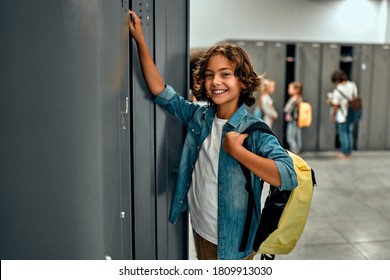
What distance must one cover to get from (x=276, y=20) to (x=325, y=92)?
2.39 metres

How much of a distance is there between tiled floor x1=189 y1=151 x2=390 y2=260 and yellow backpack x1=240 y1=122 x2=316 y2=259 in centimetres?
184

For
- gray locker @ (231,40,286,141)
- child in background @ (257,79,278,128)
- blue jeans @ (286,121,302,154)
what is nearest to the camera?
child in background @ (257,79,278,128)

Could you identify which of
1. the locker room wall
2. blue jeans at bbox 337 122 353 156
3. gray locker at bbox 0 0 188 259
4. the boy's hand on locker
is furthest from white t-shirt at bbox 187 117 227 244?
the locker room wall

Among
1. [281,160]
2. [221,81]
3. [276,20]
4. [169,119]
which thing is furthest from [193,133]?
[276,20]

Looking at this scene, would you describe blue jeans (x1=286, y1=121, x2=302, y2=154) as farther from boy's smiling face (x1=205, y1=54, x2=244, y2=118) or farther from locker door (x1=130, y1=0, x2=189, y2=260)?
boy's smiling face (x1=205, y1=54, x2=244, y2=118)

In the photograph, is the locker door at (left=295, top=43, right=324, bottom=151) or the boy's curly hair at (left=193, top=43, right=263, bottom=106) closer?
the boy's curly hair at (left=193, top=43, right=263, bottom=106)

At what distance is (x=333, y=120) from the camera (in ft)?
27.6

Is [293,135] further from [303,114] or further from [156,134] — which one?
[156,134]

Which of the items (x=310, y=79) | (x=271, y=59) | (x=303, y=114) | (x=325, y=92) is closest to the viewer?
(x=303, y=114)

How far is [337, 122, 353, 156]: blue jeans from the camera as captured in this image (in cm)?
814

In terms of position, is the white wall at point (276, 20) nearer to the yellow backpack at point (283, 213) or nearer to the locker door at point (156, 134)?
the locker door at point (156, 134)

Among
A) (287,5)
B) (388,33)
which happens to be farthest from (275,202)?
(388,33)

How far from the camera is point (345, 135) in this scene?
26.9ft
